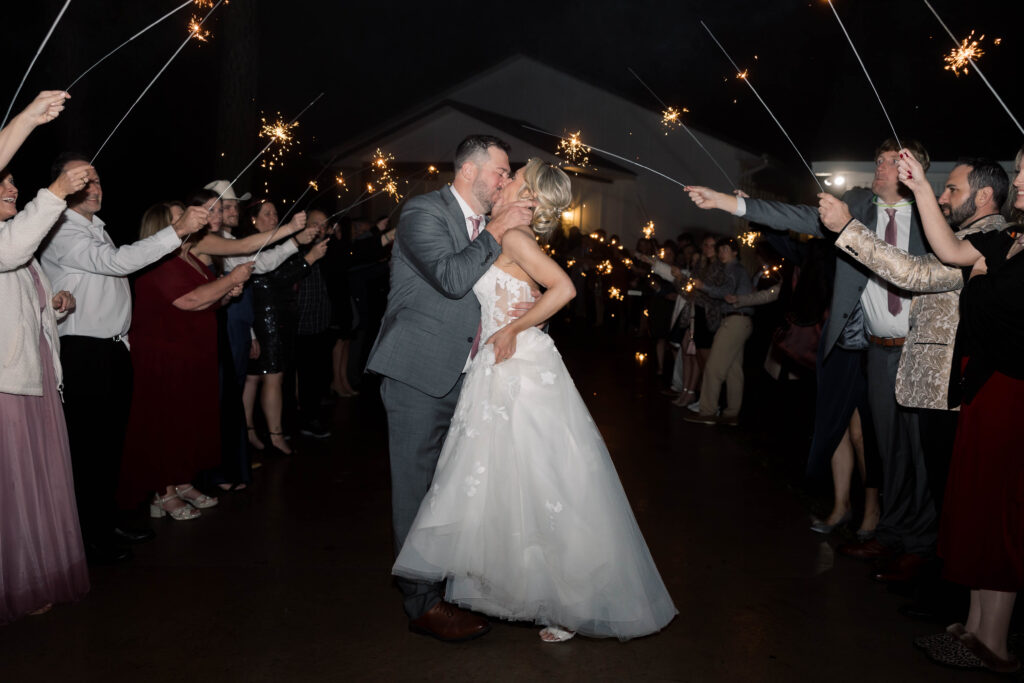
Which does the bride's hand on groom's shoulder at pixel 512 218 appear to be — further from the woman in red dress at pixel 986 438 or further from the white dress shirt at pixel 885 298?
the white dress shirt at pixel 885 298

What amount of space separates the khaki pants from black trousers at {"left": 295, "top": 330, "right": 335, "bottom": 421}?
12.7 ft

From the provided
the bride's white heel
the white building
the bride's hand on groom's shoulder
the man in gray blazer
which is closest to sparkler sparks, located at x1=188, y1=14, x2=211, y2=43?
the bride's hand on groom's shoulder

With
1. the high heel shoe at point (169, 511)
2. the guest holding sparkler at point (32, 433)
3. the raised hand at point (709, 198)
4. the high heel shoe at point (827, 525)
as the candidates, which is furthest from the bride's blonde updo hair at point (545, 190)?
the high heel shoe at point (169, 511)

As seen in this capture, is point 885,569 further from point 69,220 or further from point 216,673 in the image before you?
point 69,220

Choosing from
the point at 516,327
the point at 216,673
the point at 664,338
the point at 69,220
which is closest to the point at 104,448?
the point at 69,220

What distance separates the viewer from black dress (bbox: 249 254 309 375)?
267 inches

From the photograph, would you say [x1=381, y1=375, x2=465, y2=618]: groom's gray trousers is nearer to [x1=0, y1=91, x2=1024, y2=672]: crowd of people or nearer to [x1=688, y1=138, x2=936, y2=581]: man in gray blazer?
[x1=0, y1=91, x2=1024, y2=672]: crowd of people

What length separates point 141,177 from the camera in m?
13.6

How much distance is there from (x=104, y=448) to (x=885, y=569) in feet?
13.5

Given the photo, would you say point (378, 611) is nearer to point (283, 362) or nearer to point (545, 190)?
point (545, 190)

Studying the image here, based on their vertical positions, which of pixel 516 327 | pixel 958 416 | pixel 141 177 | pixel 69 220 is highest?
pixel 141 177

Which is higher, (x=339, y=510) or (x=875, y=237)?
(x=875, y=237)

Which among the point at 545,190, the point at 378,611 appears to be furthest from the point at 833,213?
the point at 378,611

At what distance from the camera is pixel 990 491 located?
3408 mm
